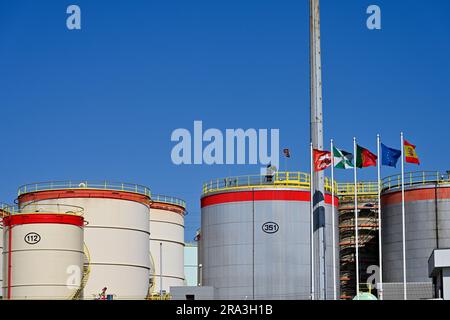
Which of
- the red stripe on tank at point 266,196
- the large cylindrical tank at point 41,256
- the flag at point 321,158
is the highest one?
the flag at point 321,158

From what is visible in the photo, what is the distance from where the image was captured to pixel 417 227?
6025 centimetres

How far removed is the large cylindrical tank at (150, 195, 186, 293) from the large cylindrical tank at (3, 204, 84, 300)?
1572 centimetres

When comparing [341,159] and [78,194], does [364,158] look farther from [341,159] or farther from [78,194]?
[78,194]

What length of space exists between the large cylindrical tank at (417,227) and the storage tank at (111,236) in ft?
60.8

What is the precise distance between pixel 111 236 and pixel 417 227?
2214 centimetres

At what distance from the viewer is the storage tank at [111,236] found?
63.2 m

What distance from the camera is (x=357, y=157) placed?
159 feet

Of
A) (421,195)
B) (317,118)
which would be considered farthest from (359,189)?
(317,118)

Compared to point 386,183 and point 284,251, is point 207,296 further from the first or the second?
point 386,183

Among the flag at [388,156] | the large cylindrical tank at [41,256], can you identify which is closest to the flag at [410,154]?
the flag at [388,156]

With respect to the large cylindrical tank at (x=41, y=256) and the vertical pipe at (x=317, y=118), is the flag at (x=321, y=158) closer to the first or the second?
the vertical pipe at (x=317, y=118)
